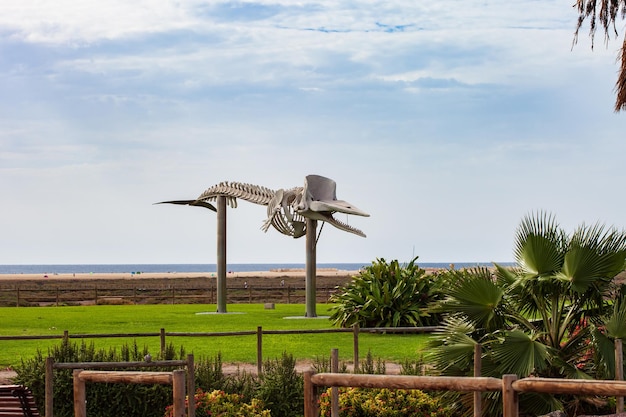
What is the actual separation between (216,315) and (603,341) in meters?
20.1

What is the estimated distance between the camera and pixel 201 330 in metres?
24.4

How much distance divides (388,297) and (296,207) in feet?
20.5

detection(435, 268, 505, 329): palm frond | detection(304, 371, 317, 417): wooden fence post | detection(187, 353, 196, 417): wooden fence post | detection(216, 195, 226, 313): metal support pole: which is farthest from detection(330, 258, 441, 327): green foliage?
detection(304, 371, 317, 417): wooden fence post

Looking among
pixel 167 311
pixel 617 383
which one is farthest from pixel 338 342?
pixel 617 383

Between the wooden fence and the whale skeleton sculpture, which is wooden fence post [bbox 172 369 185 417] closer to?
the wooden fence

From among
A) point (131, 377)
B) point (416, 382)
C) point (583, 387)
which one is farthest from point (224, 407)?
point (583, 387)

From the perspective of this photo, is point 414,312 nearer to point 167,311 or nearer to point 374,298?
point 374,298

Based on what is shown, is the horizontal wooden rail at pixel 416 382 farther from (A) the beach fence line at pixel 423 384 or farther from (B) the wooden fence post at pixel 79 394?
→ (B) the wooden fence post at pixel 79 394

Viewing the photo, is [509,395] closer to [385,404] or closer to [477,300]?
[477,300]

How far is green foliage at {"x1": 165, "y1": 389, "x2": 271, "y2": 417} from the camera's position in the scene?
12.4m

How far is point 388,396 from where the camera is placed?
41.4ft

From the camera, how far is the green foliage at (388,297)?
23859 millimetres

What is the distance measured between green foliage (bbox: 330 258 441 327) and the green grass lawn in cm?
66

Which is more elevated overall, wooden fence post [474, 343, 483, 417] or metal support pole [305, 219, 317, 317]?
metal support pole [305, 219, 317, 317]
